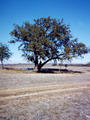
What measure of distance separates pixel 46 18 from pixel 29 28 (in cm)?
522

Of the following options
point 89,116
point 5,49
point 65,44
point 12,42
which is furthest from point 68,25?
point 89,116

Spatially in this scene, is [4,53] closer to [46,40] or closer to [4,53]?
[4,53]

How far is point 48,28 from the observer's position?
28281 millimetres

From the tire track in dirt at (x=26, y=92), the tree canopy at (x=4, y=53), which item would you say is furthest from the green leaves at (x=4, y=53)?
the tire track in dirt at (x=26, y=92)

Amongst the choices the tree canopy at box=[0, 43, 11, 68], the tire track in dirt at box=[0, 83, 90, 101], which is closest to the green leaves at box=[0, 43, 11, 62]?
the tree canopy at box=[0, 43, 11, 68]

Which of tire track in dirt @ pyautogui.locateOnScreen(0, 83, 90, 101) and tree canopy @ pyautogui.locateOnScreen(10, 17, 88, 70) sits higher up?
tree canopy @ pyautogui.locateOnScreen(10, 17, 88, 70)

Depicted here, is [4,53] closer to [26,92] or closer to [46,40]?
[46,40]

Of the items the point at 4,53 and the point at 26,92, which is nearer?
the point at 26,92

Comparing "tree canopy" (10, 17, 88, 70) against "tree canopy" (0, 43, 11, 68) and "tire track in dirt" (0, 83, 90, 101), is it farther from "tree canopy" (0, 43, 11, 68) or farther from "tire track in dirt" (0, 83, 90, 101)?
"tire track in dirt" (0, 83, 90, 101)

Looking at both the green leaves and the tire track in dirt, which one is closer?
the tire track in dirt

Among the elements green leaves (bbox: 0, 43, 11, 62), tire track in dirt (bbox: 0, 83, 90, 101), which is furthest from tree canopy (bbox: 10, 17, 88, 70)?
tire track in dirt (bbox: 0, 83, 90, 101)

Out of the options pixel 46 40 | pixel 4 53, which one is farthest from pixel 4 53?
pixel 46 40

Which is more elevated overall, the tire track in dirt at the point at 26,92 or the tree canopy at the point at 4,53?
the tree canopy at the point at 4,53

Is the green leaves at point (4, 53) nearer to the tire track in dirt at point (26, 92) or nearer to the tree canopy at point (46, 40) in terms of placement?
the tree canopy at point (46, 40)
